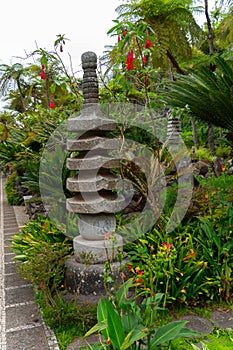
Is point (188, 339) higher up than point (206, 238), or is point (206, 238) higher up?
point (206, 238)

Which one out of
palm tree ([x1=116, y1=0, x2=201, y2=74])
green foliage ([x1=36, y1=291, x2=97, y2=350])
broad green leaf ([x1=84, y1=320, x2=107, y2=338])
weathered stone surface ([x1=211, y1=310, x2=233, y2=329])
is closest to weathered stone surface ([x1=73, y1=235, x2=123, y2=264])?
green foliage ([x1=36, y1=291, x2=97, y2=350])

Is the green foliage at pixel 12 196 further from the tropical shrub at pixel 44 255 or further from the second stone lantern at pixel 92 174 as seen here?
the second stone lantern at pixel 92 174

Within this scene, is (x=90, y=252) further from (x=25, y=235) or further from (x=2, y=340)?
(x=25, y=235)

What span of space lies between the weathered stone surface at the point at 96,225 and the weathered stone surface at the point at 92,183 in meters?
0.29

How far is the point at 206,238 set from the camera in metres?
3.60

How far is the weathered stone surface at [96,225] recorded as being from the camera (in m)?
Result: 3.49

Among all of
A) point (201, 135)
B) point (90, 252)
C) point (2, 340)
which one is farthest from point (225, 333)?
point (201, 135)

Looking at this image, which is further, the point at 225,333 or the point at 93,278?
the point at 93,278

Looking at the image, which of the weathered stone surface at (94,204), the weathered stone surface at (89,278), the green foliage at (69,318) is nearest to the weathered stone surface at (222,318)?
the weathered stone surface at (89,278)

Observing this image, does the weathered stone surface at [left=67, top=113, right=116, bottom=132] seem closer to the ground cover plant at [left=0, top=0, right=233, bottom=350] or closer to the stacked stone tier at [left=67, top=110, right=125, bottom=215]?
the stacked stone tier at [left=67, top=110, right=125, bottom=215]

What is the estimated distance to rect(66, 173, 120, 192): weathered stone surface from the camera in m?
3.34

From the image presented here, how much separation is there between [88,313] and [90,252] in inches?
22.6

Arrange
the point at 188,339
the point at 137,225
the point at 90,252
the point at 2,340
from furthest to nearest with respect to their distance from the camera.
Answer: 1. the point at 137,225
2. the point at 90,252
3. the point at 2,340
4. the point at 188,339

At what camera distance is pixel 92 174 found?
11.3 ft
